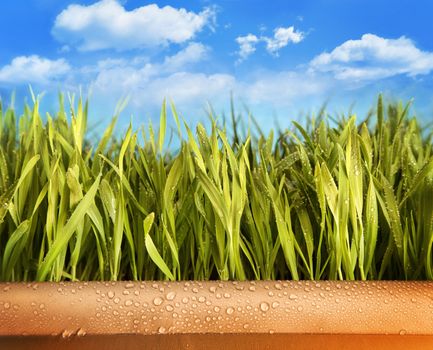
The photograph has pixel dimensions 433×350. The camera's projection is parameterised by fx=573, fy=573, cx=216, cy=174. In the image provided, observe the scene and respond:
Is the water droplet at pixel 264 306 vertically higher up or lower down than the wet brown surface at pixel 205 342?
higher up

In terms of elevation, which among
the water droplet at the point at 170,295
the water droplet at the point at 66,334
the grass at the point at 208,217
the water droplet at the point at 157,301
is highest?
the grass at the point at 208,217

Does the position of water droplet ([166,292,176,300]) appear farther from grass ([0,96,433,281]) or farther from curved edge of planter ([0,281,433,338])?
grass ([0,96,433,281])

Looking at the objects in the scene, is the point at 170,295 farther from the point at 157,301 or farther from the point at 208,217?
the point at 208,217

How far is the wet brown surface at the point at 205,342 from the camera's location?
2.21ft

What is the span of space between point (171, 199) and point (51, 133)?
0.76ft

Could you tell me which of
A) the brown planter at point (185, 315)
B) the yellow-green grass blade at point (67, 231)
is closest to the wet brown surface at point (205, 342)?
the brown planter at point (185, 315)

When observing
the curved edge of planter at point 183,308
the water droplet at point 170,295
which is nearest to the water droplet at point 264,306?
the curved edge of planter at point 183,308

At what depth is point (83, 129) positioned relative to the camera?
98cm

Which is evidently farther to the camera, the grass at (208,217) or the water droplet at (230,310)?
the grass at (208,217)

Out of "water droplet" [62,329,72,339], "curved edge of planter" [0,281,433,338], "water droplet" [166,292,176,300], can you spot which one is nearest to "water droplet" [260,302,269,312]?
"curved edge of planter" [0,281,433,338]

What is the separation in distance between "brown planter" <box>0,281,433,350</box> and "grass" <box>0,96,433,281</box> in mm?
97

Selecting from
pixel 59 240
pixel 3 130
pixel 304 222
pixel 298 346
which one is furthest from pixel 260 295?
pixel 3 130

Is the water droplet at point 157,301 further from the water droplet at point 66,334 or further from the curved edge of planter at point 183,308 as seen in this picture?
the water droplet at point 66,334

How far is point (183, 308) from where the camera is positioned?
0.67 m
